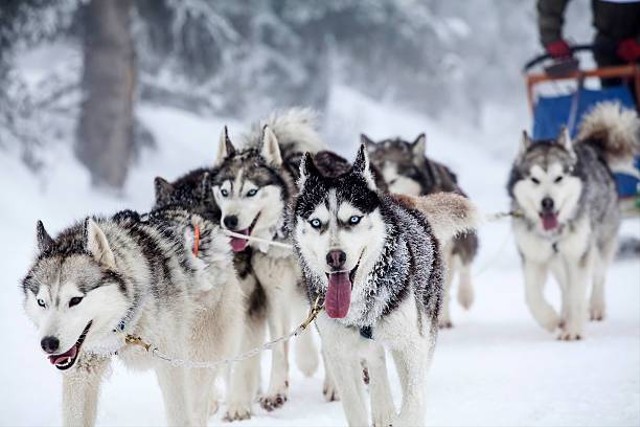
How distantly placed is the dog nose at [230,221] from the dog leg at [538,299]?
2.23 m

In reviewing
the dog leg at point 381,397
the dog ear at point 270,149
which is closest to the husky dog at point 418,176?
the dog ear at point 270,149

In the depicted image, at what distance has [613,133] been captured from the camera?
5.92 meters

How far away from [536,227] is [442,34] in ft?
45.9

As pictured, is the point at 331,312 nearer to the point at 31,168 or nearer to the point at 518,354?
the point at 518,354

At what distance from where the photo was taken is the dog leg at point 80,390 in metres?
2.90

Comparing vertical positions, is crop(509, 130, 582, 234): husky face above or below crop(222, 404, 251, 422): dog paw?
above

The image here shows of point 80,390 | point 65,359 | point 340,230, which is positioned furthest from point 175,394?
point 340,230

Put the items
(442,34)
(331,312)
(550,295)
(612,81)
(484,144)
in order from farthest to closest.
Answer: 1. (484,144)
2. (442,34)
3. (612,81)
4. (550,295)
5. (331,312)

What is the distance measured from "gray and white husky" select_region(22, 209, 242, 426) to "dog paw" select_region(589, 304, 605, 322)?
2.98 m

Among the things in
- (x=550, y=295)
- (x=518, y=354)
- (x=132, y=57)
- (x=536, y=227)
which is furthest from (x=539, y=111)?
(x=132, y=57)

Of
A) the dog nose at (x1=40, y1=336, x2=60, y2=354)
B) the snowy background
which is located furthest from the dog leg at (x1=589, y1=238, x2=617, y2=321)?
the dog nose at (x1=40, y1=336, x2=60, y2=354)

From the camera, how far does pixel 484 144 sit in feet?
75.4

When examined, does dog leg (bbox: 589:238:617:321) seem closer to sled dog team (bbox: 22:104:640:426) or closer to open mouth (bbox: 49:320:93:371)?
sled dog team (bbox: 22:104:640:426)

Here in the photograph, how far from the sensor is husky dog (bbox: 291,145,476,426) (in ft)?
9.37
